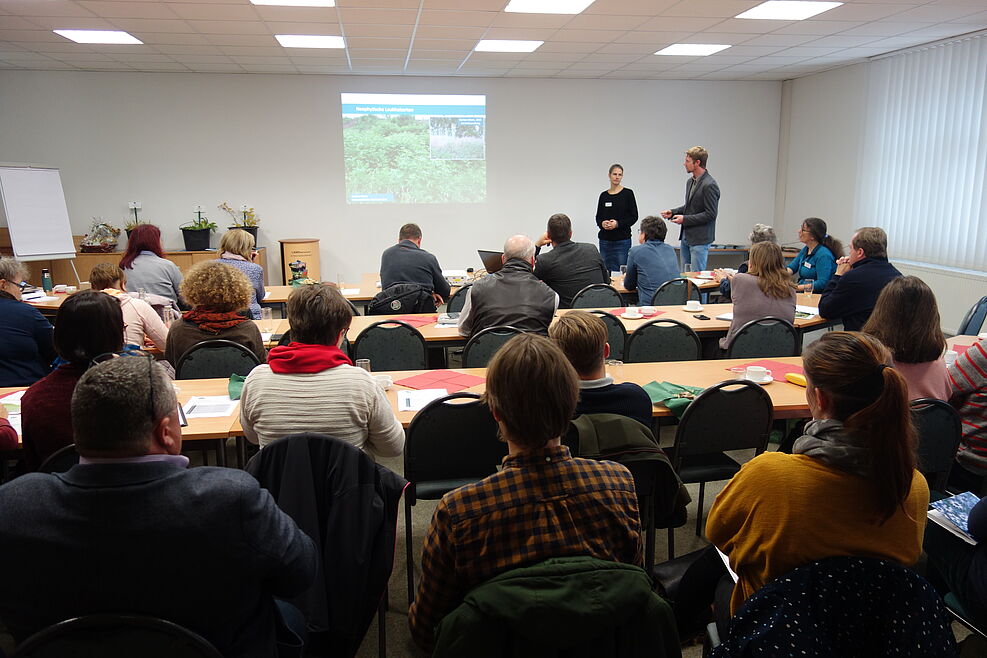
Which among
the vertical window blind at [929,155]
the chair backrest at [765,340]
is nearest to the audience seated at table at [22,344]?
the chair backrest at [765,340]

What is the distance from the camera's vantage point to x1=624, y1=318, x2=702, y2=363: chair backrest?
159 inches

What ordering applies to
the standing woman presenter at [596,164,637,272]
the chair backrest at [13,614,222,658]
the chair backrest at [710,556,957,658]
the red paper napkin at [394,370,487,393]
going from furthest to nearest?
the standing woman presenter at [596,164,637,272] → the red paper napkin at [394,370,487,393] → the chair backrest at [710,556,957,658] → the chair backrest at [13,614,222,658]

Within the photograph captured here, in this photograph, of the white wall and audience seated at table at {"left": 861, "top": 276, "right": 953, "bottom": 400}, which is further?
the white wall

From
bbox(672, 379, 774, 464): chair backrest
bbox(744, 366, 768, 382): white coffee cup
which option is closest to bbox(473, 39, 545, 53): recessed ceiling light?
bbox(744, 366, 768, 382): white coffee cup

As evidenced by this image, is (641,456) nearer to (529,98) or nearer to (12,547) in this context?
(12,547)

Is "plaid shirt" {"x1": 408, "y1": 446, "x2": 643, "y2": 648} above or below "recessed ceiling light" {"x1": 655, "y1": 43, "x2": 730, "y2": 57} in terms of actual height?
below

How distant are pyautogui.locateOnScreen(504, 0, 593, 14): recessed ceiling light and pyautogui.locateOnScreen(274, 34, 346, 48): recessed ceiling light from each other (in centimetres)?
213

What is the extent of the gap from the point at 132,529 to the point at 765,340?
3.67 meters

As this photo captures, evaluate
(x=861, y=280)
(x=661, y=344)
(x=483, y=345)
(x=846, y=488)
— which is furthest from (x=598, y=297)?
(x=846, y=488)

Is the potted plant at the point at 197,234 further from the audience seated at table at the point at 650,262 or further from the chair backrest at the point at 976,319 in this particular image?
the chair backrest at the point at 976,319

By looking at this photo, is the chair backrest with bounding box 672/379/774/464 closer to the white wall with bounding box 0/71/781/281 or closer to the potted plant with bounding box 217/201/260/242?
the white wall with bounding box 0/71/781/281

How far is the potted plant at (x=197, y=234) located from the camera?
880cm

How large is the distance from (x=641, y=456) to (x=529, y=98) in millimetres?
8349

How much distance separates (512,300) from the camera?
395 centimetres
